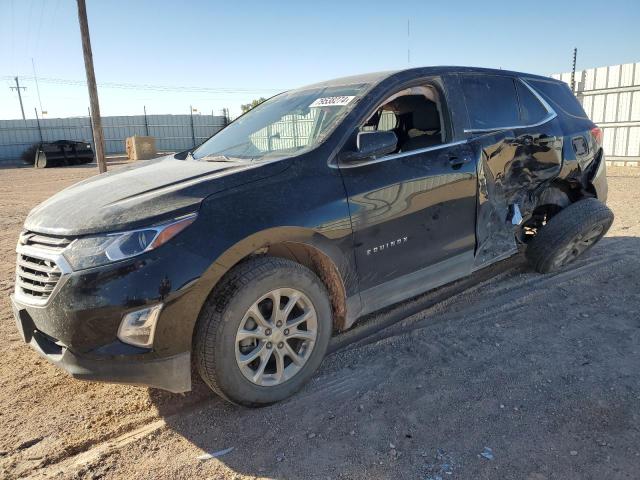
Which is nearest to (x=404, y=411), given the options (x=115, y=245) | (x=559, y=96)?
(x=115, y=245)

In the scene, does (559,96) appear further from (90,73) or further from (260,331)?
(90,73)

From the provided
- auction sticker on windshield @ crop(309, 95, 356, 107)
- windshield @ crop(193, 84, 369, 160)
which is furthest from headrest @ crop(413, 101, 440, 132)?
auction sticker on windshield @ crop(309, 95, 356, 107)

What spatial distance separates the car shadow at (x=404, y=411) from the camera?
7.51 ft

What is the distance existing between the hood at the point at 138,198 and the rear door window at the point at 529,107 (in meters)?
2.54

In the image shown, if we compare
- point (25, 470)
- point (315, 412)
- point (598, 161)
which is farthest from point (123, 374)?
point (598, 161)

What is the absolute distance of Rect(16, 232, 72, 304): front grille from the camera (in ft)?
7.73

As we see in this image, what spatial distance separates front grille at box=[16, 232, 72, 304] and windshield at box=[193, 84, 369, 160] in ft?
4.28

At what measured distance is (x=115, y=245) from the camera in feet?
7.51

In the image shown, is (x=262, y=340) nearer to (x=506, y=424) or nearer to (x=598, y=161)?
(x=506, y=424)

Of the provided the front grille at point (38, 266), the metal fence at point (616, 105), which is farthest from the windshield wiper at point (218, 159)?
the metal fence at point (616, 105)

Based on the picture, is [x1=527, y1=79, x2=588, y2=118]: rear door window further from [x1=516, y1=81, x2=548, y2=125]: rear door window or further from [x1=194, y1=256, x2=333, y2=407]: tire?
[x1=194, y1=256, x2=333, y2=407]: tire

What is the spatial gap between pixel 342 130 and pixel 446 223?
104 cm

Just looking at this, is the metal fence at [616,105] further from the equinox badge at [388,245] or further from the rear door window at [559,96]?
the equinox badge at [388,245]

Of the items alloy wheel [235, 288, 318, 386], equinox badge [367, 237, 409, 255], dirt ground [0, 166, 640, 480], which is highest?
equinox badge [367, 237, 409, 255]
